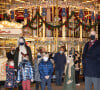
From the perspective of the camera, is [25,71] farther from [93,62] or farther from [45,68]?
[93,62]

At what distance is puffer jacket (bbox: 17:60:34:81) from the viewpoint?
23.0 feet

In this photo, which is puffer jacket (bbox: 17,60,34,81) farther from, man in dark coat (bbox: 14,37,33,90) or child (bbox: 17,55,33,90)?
man in dark coat (bbox: 14,37,33,90)

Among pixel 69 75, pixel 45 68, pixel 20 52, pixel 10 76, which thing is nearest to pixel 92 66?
pixel 45 68

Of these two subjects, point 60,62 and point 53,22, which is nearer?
point 60,62

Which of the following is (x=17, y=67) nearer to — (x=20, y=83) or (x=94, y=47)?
(x=20, y=83)

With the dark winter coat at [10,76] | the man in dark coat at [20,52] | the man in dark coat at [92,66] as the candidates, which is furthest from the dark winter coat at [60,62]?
the man in dark coat at [92,66]

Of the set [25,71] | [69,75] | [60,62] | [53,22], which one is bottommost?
[60,62]

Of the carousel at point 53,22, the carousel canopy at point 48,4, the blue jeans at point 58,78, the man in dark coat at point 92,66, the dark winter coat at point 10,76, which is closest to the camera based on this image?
the man in dark coat at point 92,66

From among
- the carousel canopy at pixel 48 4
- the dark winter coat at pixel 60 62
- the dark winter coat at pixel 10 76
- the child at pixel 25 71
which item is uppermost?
the carousel canopy at pixel 48 4

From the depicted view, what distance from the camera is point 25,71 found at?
7.00 meters

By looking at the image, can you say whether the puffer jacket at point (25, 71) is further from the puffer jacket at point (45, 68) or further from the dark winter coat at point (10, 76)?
the dark winter coat at point (10, 76)

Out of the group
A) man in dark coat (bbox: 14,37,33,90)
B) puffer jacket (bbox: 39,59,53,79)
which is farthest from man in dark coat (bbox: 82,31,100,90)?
man in dark coat (bbox: 14,37,33,90)

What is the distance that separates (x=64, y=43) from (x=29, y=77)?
13029 mm

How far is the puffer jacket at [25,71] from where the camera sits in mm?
7000
